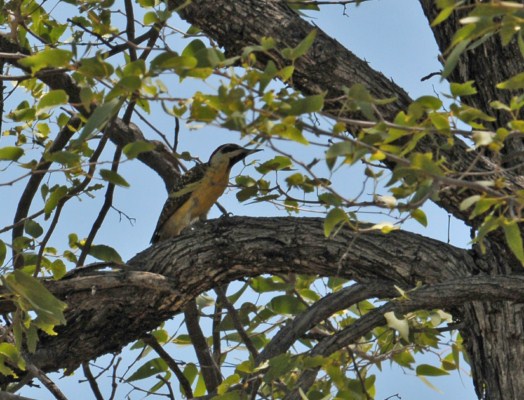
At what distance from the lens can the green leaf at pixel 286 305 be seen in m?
4.50

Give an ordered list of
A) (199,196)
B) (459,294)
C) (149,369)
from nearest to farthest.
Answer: (459,294)
(149,369)
(199,196)

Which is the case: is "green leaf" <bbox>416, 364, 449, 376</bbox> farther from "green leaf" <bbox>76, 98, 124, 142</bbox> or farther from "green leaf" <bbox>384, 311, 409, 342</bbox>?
"green leaf" <bbox>76, 98, 124, 142</bbox>

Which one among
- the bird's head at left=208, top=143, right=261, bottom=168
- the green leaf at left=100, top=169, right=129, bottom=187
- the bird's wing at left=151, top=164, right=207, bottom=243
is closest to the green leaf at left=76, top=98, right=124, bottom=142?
the green leaf at left=100, top=169, right=129, bottom=187

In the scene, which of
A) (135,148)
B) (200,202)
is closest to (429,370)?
(135,148)

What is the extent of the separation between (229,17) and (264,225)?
0.82 m

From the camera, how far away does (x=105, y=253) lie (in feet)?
12.9

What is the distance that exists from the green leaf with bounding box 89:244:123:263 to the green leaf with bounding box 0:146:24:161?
2.41ft

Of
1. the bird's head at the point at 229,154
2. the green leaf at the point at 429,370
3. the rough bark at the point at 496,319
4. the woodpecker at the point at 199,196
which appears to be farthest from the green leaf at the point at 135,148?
the bird's head at the point at 229,154

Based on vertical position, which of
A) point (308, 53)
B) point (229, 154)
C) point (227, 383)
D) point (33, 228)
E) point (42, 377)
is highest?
point (229, 154)

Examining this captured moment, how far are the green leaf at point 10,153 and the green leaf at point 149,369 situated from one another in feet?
4.55

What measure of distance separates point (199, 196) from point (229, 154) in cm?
42

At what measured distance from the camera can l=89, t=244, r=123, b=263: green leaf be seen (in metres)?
3.94

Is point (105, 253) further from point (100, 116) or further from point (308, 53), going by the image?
point (100, 116)

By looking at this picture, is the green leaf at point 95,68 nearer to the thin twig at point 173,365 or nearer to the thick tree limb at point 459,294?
the thick tree limb at point 459,294
